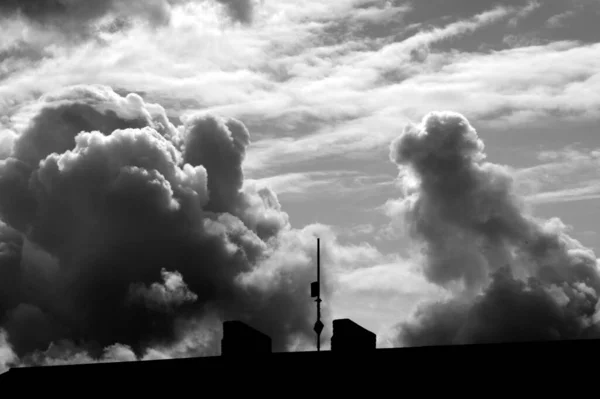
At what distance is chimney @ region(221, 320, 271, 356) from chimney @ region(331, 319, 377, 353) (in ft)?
10.9

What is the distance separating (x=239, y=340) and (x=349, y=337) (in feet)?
14.7

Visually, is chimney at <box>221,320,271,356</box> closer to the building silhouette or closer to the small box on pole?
the building silhouette

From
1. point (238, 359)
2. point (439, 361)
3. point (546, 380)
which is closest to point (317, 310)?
point (238, 359)

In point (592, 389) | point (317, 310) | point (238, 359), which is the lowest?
point (592, 389)

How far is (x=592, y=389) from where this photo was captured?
104 ft

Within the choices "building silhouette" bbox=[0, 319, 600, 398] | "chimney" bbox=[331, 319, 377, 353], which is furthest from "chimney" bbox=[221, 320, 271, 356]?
"chimney" bbox=[331, 319, 377, 353]

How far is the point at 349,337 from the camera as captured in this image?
40438mm

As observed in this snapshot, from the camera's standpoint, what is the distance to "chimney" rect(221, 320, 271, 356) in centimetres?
4116

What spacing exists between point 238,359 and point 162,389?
121 inches

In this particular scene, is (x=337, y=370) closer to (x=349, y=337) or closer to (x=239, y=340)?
(x=349, y=337)

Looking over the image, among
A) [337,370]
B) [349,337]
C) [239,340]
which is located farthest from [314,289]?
[337,370]

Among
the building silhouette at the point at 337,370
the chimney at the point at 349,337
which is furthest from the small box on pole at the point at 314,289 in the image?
the chimney at the point at 349,337

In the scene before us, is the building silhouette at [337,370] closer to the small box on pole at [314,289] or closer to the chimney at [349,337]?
the chimney at [349,337]

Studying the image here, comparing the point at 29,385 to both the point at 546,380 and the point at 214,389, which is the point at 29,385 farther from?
the point at 546,380
